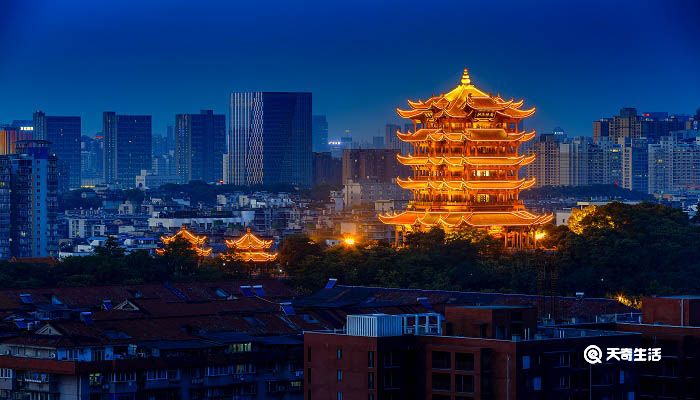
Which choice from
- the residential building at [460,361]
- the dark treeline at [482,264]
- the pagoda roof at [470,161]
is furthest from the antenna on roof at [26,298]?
the pagoda roof at [470,161]

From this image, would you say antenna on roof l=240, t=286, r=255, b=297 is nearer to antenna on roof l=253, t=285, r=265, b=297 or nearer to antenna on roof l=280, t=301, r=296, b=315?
antenna on roof l=253, t=285, r=265, b=297

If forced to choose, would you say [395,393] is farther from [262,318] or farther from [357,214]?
[357,214]

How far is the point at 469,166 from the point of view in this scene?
9550 centimetres

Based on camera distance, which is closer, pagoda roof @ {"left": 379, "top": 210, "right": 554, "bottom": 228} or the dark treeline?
the dark treeline

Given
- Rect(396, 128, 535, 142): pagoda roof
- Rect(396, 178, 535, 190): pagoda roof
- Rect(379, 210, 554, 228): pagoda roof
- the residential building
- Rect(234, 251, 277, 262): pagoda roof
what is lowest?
the residential building

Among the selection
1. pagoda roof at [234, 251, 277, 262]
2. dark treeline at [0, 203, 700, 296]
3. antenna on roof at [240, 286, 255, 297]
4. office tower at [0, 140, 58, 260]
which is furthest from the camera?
office tower at [0, 140, 58, 260]

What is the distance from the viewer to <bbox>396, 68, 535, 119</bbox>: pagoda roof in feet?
312

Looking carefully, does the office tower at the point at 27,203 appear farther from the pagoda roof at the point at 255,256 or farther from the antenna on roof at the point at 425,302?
the antenna on roof at the point at 425,302

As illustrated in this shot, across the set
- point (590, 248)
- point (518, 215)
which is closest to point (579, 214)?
point (518, 215)

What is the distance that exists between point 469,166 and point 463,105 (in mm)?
2684

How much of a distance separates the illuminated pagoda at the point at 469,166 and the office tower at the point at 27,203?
51385 mm

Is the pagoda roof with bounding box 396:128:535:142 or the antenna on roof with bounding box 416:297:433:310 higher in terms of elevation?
the pagoda roof with bounding box 396:128:535:142

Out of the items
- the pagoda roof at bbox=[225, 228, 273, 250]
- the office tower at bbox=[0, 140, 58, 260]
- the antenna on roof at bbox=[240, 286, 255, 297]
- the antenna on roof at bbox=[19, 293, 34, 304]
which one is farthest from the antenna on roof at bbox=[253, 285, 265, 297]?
the office tower at bbox=[0, 140, 58, 260]

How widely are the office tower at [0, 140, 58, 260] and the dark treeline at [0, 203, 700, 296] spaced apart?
5409 cm
